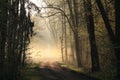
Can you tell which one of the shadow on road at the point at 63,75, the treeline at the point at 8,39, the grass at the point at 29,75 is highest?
the treeline at the point at 8,39

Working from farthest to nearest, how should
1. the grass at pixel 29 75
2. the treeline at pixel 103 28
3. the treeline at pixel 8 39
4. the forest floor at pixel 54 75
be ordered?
1. the forest floor at pixel 54 75
2. the grass at pixel 29 75
3. the treeline at pixel 103 28
4. the treeline at pixel 8 39

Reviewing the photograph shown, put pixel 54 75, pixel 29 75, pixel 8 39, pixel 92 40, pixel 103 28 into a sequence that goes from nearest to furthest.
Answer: pixel 8 39 → pixel 29 75 → pixel 54 75 → pixel 92 40 → pixel 103 28

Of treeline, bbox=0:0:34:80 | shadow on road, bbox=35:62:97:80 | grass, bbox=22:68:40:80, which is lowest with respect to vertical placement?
shadow on road, bbox=35:62:97:80

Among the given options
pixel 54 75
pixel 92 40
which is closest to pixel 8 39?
pixel 54 75

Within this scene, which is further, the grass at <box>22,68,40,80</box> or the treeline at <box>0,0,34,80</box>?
the grass at <box>22,68,40,80</box>

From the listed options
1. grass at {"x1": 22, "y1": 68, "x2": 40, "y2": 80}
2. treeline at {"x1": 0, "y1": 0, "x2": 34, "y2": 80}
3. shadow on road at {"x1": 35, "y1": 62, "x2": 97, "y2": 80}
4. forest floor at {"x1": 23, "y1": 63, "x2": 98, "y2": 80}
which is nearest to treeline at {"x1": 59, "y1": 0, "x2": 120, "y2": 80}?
shadow on road at {"x1": 35, "y1": 62, "x2": 97, "y2": 80}

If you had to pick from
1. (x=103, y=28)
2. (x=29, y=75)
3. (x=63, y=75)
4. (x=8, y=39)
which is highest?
(x=103, y=28)

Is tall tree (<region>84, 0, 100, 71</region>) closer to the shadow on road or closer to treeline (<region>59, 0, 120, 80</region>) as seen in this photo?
treeline (<region>59, 0, 120, 80</region>)

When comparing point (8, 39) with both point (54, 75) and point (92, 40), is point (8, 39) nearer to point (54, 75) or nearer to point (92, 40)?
point (54, 75)

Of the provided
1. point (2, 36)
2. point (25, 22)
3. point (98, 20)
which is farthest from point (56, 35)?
point (2, 36)

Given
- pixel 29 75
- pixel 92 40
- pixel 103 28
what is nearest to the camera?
pixel 29 75

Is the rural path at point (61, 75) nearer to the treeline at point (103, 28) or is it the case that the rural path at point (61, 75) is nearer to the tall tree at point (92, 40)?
the tall tree at point (92, 40)

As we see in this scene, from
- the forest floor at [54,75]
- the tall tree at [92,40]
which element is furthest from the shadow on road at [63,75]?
the tall tree at [92,40]

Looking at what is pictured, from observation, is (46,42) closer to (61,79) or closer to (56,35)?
(56,35)
